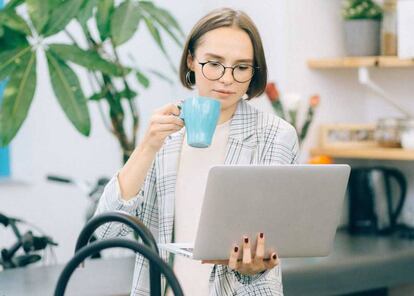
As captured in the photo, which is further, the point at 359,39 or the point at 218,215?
the point at 359,39

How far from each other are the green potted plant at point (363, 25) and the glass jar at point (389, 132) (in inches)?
10.2

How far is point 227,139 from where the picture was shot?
64.0 inches

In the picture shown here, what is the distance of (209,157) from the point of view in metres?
1.63

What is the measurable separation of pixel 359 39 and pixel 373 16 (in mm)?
92

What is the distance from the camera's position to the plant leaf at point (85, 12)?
2.68 m

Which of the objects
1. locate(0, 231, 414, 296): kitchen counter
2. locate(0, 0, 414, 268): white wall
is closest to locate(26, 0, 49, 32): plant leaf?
locate(0, 231, 414, 296): kitchen counter

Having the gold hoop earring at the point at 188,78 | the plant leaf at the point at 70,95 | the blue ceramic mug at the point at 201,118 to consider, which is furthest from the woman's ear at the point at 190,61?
the plant leaf at the point at 70,95

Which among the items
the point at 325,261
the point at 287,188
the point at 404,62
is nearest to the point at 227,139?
the point at 287,188

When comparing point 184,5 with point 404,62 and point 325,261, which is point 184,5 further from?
point 325,261

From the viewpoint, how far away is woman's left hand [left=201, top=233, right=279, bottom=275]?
145 centimetres

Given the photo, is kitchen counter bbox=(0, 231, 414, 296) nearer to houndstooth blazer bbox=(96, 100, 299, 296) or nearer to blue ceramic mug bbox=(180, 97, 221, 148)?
houndstooth blazer bbox=(96, 100, 299, 296)

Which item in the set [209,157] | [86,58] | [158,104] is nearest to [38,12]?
[86,58]

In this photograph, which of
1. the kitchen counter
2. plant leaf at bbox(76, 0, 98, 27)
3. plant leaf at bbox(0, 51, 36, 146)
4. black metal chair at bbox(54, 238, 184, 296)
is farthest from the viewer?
plant leaf at bbox(76, 0, 98, 27)

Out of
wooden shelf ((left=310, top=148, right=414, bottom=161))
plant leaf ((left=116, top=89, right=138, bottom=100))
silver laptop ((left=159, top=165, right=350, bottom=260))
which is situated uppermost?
plant leaf ((left=116, top=89, right=138, bottom=100))
